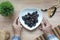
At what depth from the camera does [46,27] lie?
140cm

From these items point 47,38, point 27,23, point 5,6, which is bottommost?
point 47,38

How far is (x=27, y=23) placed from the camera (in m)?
1.42

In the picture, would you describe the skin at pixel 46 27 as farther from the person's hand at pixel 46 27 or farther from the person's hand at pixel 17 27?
the person's hand at pixel 17 27

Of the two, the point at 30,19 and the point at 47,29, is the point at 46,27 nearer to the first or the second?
the point at 47,29

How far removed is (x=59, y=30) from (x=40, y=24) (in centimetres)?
15

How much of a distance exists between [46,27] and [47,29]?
2cm

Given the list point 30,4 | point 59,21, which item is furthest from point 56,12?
point 30,4

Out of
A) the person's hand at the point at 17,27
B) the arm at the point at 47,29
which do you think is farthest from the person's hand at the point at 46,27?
the person's hand at the point at 17,27

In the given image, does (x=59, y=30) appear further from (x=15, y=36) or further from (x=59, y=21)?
(x=15, y=36)

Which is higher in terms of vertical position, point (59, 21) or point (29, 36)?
point (59, 21)

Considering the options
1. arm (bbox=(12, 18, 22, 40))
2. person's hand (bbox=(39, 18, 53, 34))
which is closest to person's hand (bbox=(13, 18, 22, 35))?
arm (bbox=(12, 18, 22, 40))

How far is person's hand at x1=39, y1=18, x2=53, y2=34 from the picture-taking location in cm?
140

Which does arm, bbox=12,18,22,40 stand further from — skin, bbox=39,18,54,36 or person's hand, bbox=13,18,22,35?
skin, bbox=39,18,54,36

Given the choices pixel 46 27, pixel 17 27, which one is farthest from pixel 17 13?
pixel 46 27
